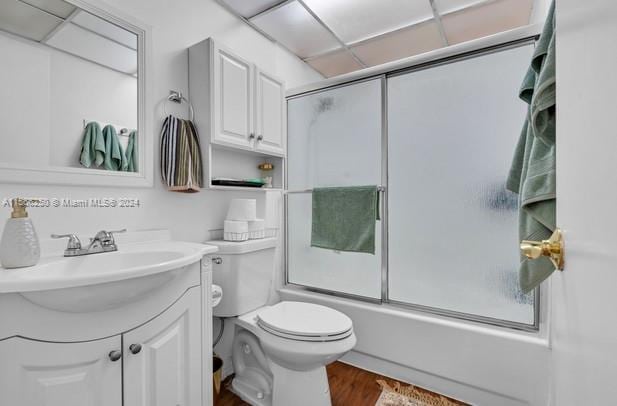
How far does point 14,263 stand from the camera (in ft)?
2.77

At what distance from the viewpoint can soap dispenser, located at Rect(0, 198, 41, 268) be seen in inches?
32.9

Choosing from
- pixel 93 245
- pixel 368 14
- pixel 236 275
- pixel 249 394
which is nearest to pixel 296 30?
pixel 368 14

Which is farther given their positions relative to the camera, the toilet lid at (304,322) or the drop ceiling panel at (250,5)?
the drop ceiling panel at (250,5)

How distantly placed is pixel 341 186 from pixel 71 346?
1526 millimetres

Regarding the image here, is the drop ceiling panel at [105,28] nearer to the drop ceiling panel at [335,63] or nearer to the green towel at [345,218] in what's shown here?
the green towel at [345,218]

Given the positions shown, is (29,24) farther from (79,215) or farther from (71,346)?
(71,346)

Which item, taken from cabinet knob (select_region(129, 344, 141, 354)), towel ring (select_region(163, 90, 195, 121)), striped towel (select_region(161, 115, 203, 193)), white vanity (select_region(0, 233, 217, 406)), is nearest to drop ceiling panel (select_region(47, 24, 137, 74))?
towel ring (select_region(163, 90, 195, 121))

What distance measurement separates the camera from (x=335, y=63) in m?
2.53

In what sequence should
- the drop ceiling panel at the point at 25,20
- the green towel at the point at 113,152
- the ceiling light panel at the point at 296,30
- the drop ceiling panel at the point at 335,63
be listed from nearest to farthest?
the drop ceiling panel at the point at 25,20, the green towel at the point at 113,152, the ceiling light panel at the point at 296,30, the drop ceiling panel at the point at 335,63

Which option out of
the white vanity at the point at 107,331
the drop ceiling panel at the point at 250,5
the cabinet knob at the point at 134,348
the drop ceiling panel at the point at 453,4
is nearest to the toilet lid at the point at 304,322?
the white vanity at the point at 107,331

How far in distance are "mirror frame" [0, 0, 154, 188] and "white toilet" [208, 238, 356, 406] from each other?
20.2 inches

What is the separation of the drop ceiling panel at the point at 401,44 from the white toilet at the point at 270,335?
1.66 meters

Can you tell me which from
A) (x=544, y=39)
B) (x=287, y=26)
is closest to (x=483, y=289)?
(x=544, y=39)

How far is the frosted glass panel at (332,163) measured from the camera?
6.09 ft
